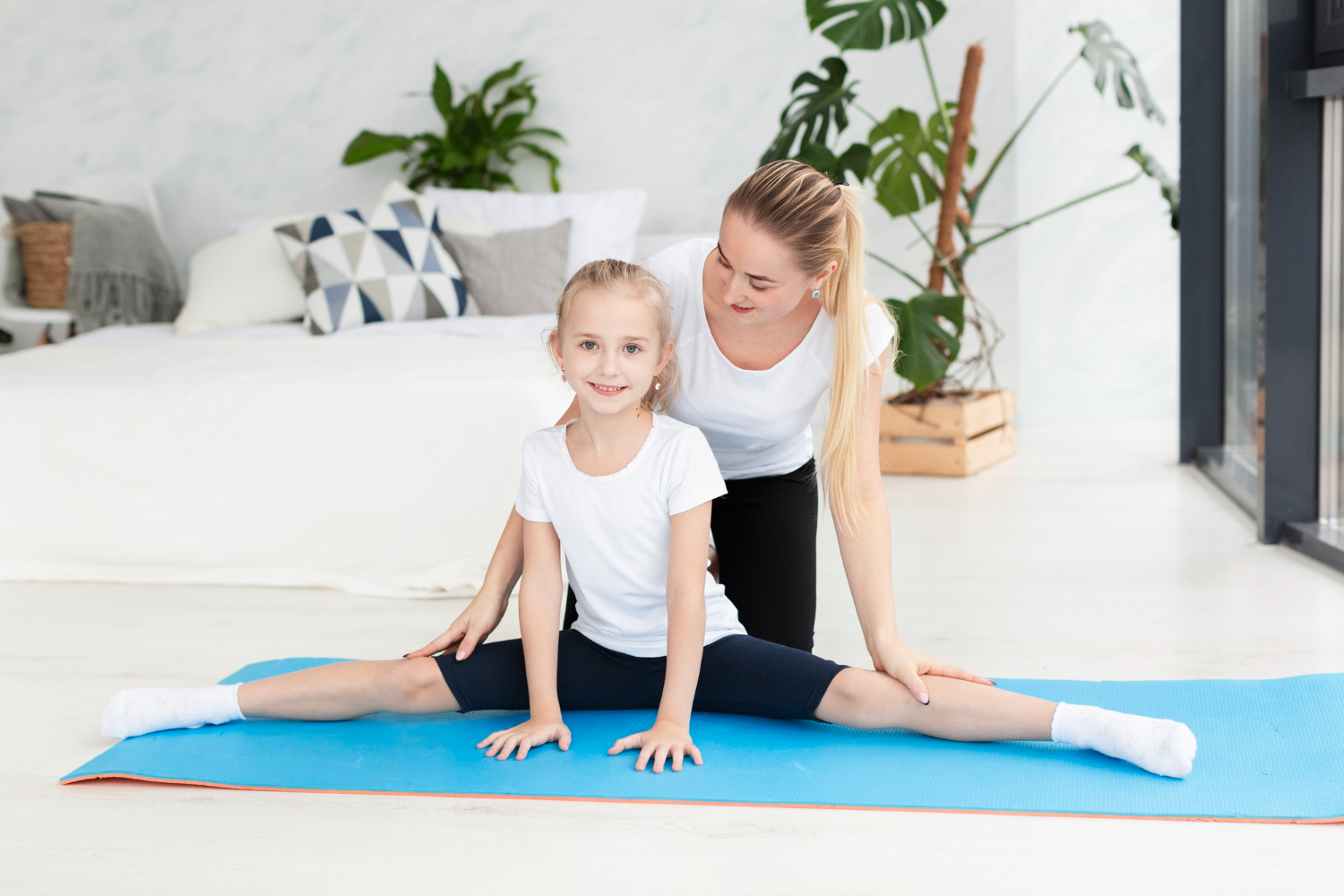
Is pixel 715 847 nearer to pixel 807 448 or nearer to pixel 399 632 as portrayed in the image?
pixel 807 448

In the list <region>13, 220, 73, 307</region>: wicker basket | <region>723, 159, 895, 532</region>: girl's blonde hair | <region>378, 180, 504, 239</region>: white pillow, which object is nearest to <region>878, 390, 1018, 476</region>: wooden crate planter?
<region>378, 180, 504, 239</region>: white pillow

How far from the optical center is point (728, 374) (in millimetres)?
1593

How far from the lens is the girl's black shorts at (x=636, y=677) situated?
1.47 metres

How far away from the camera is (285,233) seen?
3.43 meters

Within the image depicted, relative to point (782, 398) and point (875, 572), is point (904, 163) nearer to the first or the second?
point (782, 398)

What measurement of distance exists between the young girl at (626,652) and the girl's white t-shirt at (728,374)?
2.4 inches

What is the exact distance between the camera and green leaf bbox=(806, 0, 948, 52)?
9.59 feet

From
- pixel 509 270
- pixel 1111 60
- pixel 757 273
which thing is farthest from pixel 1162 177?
pixel 757 273

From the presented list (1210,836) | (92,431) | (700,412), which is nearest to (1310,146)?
(700,412)

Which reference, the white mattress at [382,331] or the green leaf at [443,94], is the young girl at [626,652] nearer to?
the white mattress at [382,331]

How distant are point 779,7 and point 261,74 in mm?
1961

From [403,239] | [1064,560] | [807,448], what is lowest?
[1064,560]

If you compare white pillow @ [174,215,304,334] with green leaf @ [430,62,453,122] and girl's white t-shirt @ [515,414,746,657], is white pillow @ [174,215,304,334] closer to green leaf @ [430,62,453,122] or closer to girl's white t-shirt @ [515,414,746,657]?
green leaf @ [430,62,453,122]

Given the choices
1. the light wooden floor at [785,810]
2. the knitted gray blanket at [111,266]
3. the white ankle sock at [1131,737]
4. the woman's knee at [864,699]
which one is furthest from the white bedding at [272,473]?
the knitted gray blanket at [111,266]
